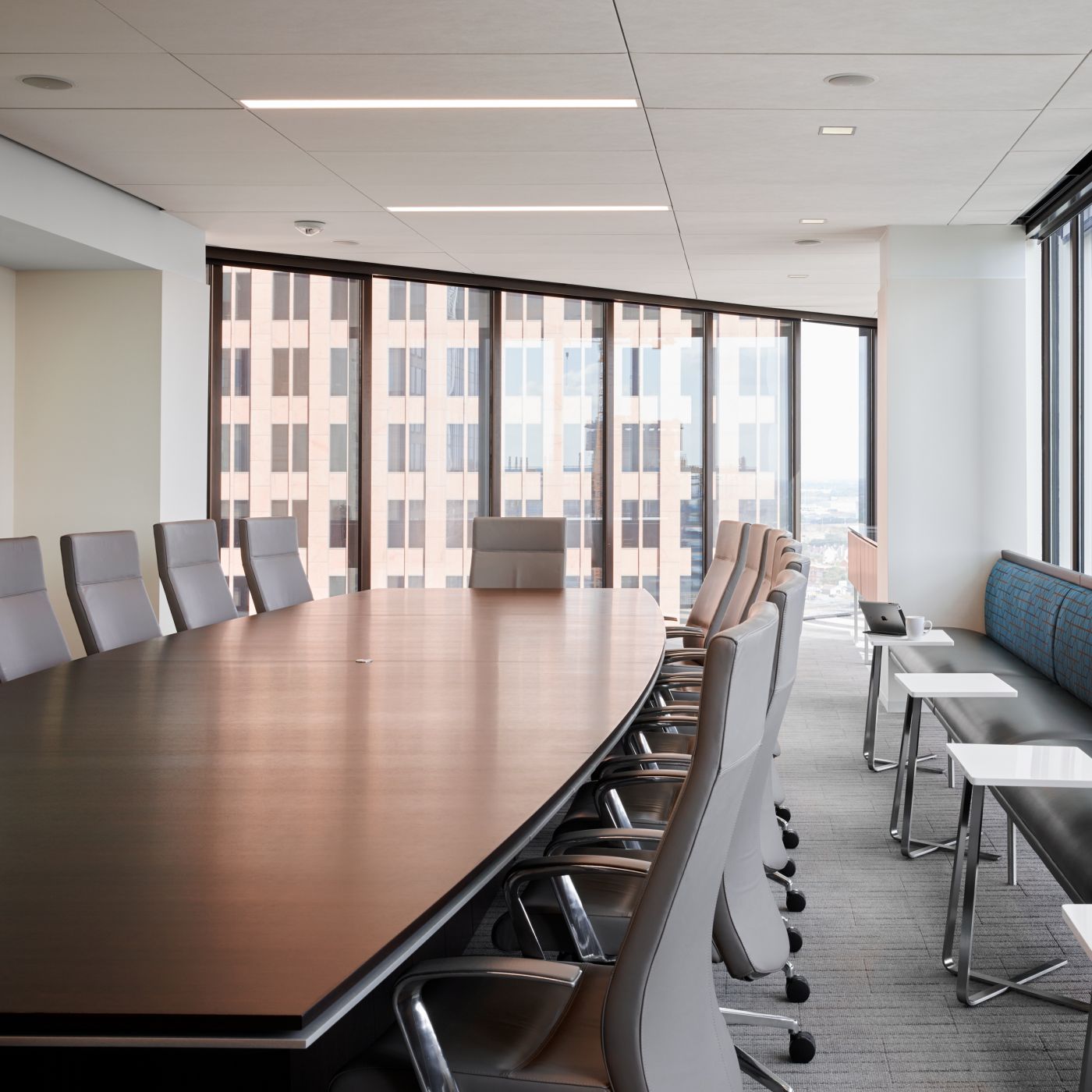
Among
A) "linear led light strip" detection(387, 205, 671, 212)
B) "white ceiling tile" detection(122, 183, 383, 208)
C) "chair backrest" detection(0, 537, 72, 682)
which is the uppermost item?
"white ceiling tile" detection(122, 183, 383, 208)

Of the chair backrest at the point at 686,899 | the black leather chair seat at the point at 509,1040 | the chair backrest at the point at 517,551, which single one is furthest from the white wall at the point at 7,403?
the chair backrest at the point at 686,899

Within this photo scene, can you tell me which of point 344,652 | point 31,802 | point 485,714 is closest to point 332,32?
point 344,652

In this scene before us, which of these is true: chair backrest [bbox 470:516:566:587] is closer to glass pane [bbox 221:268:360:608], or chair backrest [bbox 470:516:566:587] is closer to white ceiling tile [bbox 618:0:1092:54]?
glass pane [bbox 221:268:360:608]

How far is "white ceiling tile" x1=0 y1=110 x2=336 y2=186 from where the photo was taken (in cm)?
506

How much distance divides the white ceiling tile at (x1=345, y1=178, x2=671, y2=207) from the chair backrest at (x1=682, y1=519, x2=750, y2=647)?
6.07ft

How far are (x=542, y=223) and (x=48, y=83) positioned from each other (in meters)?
3.14

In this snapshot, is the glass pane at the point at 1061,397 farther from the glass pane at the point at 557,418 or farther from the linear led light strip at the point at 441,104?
the glass pane at the point at 557,418

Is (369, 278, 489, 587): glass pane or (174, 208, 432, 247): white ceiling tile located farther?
(369, 278, 489, 587): glass pane

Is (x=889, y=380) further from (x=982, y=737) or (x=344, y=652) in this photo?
(x=344, y=652)

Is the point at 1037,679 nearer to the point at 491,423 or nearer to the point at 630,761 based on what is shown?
the point at 630,761

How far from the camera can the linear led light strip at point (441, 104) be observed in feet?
15.2

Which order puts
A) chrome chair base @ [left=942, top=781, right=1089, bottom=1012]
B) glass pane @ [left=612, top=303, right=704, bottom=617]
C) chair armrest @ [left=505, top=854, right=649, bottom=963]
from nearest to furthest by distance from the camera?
chair armrest @ [left=505, top=854, right=649, bottom=963], chrome chair base @ [left=942, top=781, right=1089, bottom=1012], glass pane @ [left=612, top=303, right=704, bottom=617]

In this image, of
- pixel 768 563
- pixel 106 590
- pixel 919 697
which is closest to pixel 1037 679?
pixel 919 697

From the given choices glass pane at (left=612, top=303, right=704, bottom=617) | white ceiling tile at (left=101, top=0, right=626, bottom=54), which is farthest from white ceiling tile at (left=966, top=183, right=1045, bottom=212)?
glass pane at (left=612, top=303, right=704, bottom=617)
